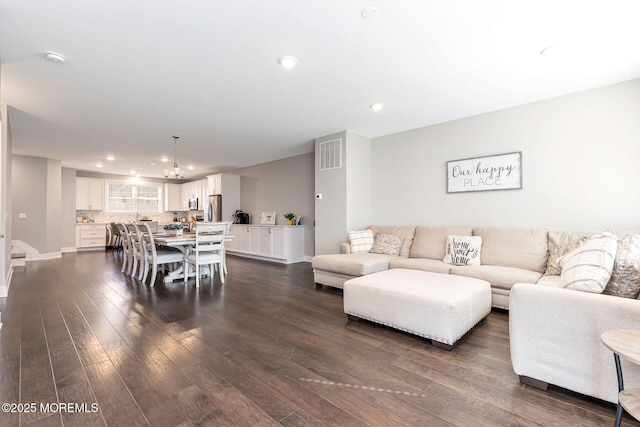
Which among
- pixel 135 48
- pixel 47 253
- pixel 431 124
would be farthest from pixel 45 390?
pixel 47 253

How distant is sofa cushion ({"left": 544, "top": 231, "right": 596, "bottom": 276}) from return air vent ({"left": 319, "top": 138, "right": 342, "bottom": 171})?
10.0 feet

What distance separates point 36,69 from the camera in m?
2.78

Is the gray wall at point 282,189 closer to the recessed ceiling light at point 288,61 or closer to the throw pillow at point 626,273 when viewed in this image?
the recessed ceiling light at point 288,61

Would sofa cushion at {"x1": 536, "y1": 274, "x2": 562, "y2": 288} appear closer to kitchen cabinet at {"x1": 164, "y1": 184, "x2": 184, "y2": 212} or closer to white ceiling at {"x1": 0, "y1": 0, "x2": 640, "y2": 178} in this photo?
white ceiling at {"x1": 0, "y1": 0, "x2": 640, "y2": 178}

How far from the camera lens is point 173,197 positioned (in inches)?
422

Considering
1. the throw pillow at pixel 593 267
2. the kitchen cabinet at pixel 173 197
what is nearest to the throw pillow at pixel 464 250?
the throw pillow at pixel 593 267

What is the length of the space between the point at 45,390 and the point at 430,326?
2604mm

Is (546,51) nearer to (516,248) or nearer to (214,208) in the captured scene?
(516,248)

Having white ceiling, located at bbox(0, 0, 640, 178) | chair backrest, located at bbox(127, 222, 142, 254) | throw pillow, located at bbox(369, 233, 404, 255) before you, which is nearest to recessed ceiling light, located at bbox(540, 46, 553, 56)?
white ceiling, located at bbox(0, 0, 640, 178)

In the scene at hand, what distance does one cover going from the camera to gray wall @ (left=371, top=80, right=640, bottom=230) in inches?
124

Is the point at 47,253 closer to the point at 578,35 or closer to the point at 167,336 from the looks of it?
the point at 167,336

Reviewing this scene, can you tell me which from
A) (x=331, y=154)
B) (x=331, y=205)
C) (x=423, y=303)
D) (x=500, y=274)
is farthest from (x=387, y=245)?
(x=423, y=303)

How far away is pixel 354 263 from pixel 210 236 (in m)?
2.31

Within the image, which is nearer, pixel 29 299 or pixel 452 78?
pixel 452 78
